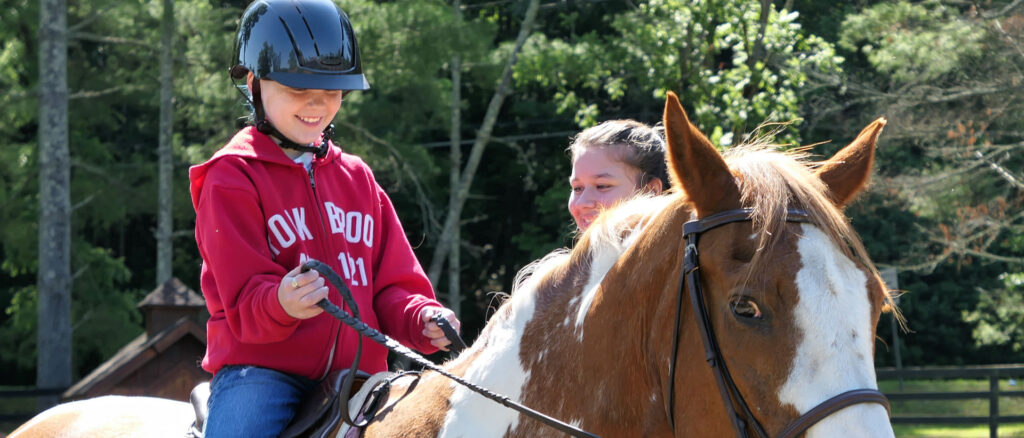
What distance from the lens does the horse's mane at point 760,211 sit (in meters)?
2.06

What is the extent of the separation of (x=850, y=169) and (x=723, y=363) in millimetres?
621

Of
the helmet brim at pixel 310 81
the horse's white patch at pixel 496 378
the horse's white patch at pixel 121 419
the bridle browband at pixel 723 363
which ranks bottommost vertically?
the horse's white patch at pixel 121 419

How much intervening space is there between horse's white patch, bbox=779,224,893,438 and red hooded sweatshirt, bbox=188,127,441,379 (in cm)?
124

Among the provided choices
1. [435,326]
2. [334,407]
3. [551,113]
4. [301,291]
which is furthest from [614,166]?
[551,113]

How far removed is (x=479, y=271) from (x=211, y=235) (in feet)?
79.8

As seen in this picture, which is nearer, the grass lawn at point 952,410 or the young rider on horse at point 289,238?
the young rider on horse at point 289,238

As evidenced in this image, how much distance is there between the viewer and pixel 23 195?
21.9 m

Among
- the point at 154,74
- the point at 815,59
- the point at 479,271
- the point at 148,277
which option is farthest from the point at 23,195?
the point at 815,59

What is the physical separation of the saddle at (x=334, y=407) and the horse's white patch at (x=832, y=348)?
3.75 ft

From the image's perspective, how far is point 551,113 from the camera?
25.3 metres

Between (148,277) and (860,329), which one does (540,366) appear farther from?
(148,277)

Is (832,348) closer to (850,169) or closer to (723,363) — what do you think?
(723,363)

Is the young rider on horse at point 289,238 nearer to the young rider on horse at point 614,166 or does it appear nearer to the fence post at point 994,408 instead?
the young rider on horse at point 614,166

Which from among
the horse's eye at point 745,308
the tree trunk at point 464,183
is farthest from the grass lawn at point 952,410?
the horse's eye at point 745,308
